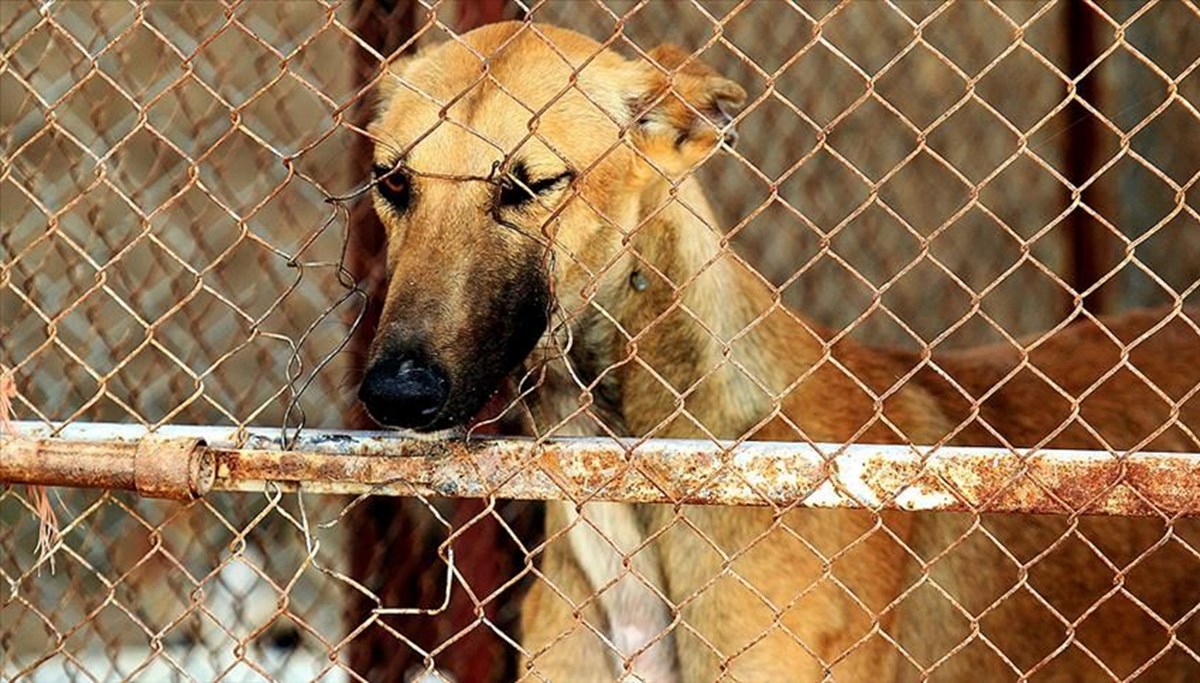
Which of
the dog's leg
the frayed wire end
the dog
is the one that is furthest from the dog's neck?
the frayed wire end

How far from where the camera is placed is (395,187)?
300 cm

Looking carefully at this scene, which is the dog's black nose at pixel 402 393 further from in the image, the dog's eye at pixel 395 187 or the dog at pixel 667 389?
the dog's eye at pixel 395 187

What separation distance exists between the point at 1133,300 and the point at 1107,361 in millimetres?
2168

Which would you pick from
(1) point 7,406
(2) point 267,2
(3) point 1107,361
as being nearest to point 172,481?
(1) point 7,406

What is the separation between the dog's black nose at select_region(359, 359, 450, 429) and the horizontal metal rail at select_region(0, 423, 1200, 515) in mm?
82

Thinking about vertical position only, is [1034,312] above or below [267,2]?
below

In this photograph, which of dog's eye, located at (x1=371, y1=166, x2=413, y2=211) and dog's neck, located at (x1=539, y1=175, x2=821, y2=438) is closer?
dog's eye, located at (x1=371, y1=166, x2=413, y2=211)

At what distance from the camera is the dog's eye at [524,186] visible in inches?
114

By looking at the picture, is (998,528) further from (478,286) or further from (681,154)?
(478,286)

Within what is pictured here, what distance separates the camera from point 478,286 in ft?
9.09

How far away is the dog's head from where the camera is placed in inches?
103

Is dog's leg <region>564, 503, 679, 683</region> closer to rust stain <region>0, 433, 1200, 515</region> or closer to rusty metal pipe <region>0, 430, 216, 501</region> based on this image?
rust stain <region>0, 433, 1200, 515</region>

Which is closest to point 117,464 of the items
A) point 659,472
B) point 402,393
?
point 402,393

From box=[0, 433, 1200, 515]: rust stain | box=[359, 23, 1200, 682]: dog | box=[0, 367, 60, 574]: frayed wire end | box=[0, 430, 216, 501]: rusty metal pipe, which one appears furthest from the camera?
box=[359, 23, 1200, 682]: dog
